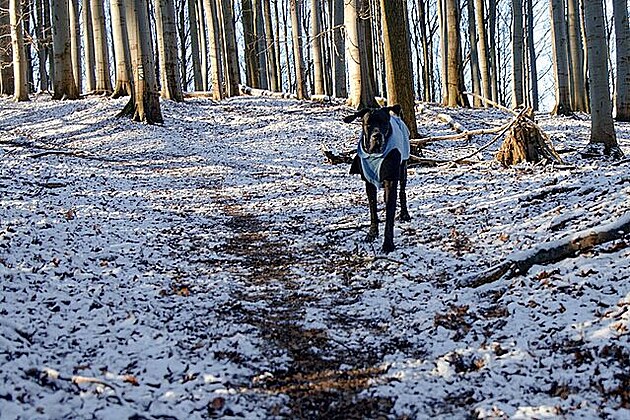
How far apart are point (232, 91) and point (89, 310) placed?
2436 cm

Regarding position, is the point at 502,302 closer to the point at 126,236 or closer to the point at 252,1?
the point at 126,236

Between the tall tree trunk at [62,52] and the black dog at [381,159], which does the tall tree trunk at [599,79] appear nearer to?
the black dog at [381,159]

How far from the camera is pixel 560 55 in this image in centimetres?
2047

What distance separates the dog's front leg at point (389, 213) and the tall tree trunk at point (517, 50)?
19.1m

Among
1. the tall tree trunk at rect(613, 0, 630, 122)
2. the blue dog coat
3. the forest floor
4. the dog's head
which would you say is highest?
the tall tree trunk at rect(613, 0, 630, 122)

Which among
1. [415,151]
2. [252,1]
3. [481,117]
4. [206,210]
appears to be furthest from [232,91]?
[206,210]

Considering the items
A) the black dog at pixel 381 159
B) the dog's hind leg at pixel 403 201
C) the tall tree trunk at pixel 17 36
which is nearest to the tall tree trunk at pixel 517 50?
the dog's hind leg at pixel 403 201

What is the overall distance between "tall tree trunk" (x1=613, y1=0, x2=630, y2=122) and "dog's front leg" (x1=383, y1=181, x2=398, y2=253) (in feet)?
35.1

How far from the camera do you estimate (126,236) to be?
7820mm

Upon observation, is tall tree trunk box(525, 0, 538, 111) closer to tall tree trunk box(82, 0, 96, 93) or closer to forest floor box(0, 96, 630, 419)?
tall tree trunk box(82, 0, 96, 93)

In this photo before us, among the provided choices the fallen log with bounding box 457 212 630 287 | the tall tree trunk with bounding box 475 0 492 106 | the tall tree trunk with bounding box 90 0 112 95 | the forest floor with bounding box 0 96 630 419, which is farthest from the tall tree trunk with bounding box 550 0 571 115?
the tall tree trunk with bounding box 90 0 112 95

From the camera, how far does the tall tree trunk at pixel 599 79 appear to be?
11219 millimetres

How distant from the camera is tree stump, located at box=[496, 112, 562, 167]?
37.3ft

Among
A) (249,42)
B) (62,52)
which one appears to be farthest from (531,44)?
(62,52)
